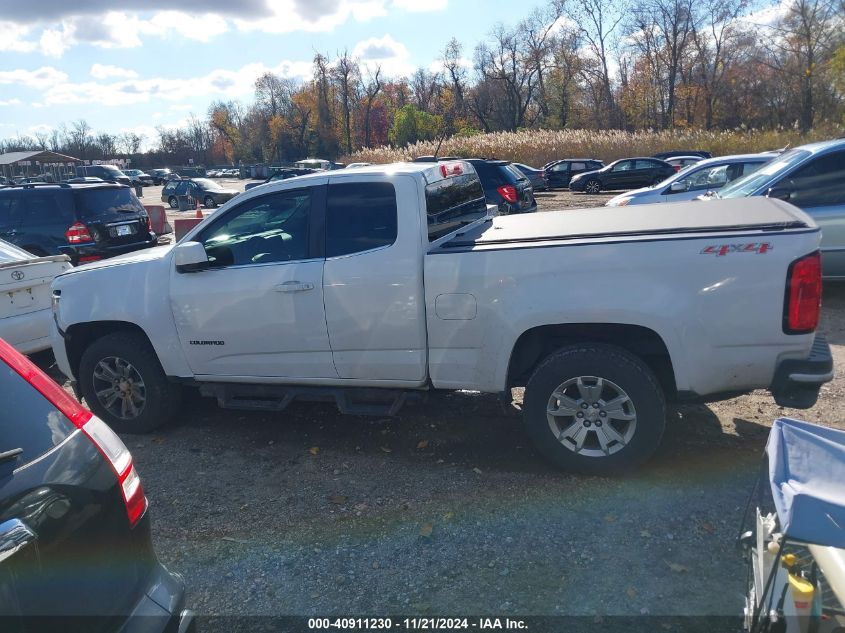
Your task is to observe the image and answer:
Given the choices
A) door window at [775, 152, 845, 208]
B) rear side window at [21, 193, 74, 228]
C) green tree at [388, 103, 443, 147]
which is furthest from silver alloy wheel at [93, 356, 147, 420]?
green tree at [388, 103, 443, 147]

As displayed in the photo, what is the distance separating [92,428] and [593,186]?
91.3ft

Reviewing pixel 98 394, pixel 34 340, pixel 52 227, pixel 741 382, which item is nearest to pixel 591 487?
pixel 741 382

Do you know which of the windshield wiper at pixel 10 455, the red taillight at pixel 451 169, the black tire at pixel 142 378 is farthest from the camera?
the black tire at pixel 142 378

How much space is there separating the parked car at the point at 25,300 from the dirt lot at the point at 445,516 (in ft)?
7.68

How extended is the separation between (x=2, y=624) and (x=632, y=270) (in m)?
3.29

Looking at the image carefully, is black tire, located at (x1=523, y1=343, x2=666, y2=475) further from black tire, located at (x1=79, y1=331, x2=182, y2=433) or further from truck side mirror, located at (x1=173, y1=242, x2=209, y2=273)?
black tire, located at (x1=79, y1=331, x2=182, y2=433)

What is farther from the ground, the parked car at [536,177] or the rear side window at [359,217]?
the rear side window at [359,217]

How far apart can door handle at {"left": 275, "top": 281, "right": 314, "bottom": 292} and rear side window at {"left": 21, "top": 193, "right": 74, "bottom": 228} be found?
7.67 meters

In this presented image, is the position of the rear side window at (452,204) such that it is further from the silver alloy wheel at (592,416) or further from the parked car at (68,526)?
the parked car at (68,526)

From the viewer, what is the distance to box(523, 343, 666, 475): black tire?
154 inches

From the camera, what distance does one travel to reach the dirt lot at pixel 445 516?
10.5ft

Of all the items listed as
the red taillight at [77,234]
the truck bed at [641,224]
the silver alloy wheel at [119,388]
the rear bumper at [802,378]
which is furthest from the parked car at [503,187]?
the rear bumper at [802,378]

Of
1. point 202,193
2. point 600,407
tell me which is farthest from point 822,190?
point 202,193

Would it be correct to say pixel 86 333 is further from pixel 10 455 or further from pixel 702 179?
pixel 702 179
